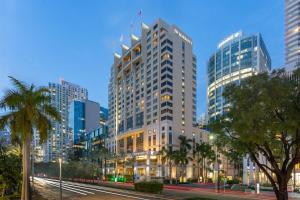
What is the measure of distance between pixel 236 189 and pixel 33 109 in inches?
1986

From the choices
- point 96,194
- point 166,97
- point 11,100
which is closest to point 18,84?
point 11,100

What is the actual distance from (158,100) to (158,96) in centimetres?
195

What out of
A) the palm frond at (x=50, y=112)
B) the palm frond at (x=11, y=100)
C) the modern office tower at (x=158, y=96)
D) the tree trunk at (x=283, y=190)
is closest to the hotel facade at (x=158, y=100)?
the modern office tower at (x=158, y=96)

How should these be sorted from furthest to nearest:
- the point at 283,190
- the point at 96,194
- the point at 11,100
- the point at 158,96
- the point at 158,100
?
the point at 158,96, the point at 158,100, the point at 96,194, the point at 11,100, the point at 283,190

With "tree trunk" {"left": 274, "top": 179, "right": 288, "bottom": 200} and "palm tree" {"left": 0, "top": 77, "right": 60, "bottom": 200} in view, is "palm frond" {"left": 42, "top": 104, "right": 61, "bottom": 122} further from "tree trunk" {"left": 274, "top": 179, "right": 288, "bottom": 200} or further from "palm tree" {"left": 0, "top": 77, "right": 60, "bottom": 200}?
"tree trunk" {"left": 274, "top": 179, "right": 288, "bottom": 200}

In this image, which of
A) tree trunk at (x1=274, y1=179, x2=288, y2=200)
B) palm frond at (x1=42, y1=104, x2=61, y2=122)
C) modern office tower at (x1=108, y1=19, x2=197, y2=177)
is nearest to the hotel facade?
modern office tower at (x1=108, y1=19, x2=197, y2=177)

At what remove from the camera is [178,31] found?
168m

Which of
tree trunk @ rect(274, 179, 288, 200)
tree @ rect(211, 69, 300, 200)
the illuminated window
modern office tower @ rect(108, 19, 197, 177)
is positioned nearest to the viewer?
tree @ rect(211, 69, 300, 200)

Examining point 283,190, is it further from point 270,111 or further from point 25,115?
point 25,115

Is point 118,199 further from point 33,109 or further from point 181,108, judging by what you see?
point 181,108

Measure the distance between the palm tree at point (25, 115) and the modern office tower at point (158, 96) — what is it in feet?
404

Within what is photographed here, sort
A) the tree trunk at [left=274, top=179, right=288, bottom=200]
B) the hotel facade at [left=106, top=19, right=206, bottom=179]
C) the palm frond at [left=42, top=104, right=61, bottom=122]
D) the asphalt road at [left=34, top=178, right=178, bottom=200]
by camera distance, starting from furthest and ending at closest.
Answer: the hotel facade at [left=106, top=19, right=206, bottom=179] → the asphalt road at [left=34, top=178, right=178, bottom=200] → the palm frond at [left=42, top=104, right=61, bottom=122] → the tree trunk at [left=274, top=179, right=288, bottom=200]

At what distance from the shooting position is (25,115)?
26016 mm

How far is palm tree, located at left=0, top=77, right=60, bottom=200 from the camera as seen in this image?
25688 mm
